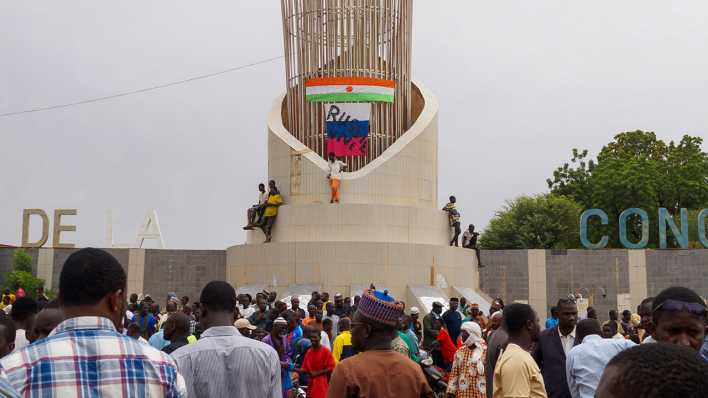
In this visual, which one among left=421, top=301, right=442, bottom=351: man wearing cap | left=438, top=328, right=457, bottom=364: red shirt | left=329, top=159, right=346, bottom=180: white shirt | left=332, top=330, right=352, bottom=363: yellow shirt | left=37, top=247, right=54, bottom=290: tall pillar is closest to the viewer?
left=332, top=330, right=352, bottom=363: yellow shirt

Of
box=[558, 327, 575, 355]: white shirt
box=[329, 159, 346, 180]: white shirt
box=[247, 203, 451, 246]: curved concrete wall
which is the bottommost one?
box=[558, 327, 575, 355]: white shirt

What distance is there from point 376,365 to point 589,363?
5.54 feet

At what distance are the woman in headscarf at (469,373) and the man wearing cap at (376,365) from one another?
344 centimetres

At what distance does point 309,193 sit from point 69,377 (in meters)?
21.2

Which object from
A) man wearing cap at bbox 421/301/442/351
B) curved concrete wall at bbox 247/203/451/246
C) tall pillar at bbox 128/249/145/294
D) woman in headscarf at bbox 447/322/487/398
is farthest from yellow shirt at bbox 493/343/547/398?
tall pillar at bbox 128/249/145/294

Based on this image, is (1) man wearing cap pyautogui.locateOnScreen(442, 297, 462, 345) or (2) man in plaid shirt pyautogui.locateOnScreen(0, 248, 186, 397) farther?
(1) man wearing cap pyautogui.locateOnScreen(442, 297, 462, 345)

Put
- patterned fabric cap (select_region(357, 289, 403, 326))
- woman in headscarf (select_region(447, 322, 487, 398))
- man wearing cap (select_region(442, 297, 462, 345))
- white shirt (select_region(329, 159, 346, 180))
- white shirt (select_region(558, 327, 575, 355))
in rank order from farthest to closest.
Result: white shirt (select_region(329, 159, 346, 180))
man wearing cap (select_region(442, 297, 462, 345))
woman in headscarf (select_region(447, 322, 487, 398))
white shirt (select_region(558, 327, 575, 355))
patterned fabric cap (select_region(357, 289, 403, 326))

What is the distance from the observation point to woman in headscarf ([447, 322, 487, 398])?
7.58 m

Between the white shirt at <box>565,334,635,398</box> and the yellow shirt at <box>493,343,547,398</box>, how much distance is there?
272 millimetres

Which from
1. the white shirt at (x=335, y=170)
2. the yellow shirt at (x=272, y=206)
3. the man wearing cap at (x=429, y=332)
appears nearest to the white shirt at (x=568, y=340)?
the man wearing cap at (x=429, y=332)

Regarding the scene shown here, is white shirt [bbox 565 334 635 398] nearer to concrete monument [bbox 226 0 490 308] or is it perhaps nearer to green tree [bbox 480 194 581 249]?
concrete monument [bbox 226 0 490 308]

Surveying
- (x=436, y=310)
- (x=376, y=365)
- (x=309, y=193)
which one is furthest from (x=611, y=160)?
(x=376, y=365)

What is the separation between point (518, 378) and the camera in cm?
552

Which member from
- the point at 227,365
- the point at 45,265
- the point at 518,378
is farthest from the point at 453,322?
the point at 45,265
